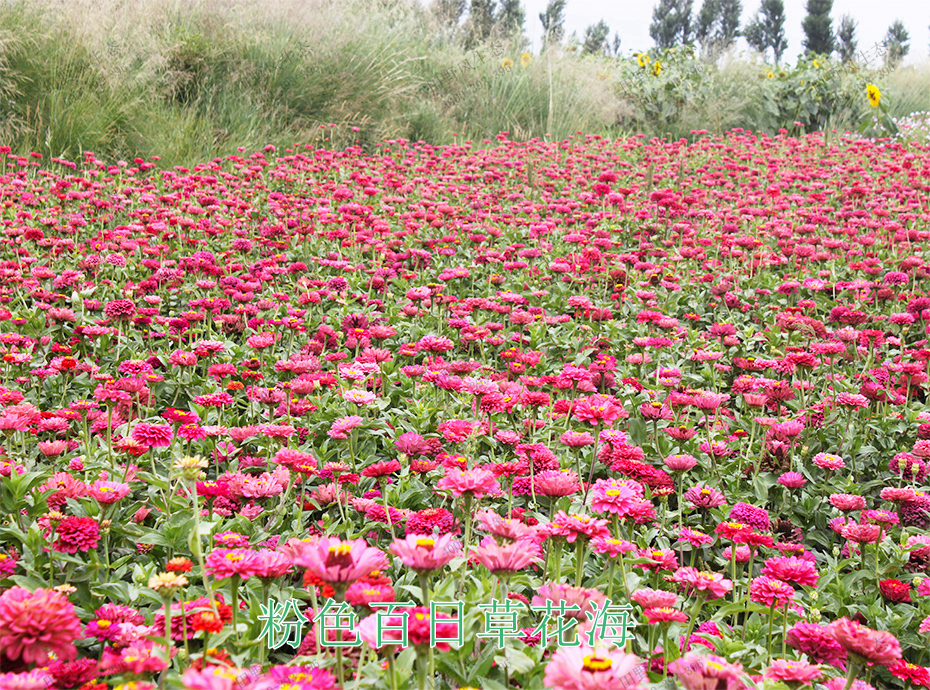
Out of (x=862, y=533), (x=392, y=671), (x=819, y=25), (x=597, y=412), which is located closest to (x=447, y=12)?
(x=597, y=412)

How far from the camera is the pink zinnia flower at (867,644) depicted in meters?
1.24

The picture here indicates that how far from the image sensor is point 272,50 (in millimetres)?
8727

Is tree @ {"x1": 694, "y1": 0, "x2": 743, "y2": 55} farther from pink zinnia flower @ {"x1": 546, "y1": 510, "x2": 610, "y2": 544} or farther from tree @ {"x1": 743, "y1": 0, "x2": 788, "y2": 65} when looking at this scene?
pink zinnia flower @ {"x1": 546, "y1": 510, "x2": 610, "y2": 544}

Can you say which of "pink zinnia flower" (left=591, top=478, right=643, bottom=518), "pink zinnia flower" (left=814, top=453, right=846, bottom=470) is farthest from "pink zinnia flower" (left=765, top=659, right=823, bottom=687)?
"pink zinnia flower" (left=814, top=453, right=846, bottom=470)

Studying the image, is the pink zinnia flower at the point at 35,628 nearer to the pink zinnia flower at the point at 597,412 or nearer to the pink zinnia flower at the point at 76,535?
the pink zinnia flower at the point at 76,535

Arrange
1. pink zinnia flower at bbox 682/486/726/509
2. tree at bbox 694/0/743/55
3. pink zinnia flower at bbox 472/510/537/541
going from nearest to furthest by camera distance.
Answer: pink zinnia flower at bbox 472/510/537/541, pink zinnia flower at bbox 682/486/726/509, tree at bbox 694/0/743/55

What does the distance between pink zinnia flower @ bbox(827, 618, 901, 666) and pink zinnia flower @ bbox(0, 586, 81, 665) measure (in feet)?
4.03

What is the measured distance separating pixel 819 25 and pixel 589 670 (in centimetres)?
4476

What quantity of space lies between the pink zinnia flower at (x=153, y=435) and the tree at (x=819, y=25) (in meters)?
43.1

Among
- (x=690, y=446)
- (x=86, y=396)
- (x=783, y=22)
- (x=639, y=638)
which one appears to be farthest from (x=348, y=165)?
(x=783, y=22)

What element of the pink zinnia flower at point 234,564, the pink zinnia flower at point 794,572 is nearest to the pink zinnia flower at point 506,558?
the pink zinnia flower at point 234,564

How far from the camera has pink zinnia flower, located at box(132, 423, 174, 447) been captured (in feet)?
6.33

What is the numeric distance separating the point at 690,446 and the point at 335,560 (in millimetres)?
1816

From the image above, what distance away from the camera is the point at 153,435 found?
6.36ft
